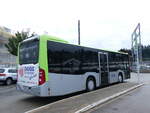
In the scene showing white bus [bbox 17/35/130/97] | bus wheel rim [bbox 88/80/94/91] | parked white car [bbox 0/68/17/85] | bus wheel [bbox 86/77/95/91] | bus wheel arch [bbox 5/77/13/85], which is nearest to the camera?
white bus [bbox 17/35/130/97]

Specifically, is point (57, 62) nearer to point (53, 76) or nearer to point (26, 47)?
point (53, 76)

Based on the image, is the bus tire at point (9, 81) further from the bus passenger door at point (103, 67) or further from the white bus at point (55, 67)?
the bus passenger door at point (103, 67)

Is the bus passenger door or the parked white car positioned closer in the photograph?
the bus passenger door

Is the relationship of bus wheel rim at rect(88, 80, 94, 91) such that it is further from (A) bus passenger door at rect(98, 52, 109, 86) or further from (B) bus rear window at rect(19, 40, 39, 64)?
(B) bus rear window at rect(19, 40, 39, 64)

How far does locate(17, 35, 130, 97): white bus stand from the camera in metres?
7.53

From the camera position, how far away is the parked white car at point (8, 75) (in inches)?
580

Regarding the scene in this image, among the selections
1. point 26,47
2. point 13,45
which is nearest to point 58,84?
point 26,47

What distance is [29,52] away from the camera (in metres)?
8.27

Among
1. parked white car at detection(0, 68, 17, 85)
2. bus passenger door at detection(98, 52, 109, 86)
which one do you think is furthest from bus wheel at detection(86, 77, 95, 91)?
parked white car at detection(0, 68, 17, 85)

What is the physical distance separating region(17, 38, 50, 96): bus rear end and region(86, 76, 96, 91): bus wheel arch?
3.36 metres

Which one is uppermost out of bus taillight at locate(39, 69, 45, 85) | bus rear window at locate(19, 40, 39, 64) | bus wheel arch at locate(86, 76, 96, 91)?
bus rear window at locate(19, 40, 39, 64)

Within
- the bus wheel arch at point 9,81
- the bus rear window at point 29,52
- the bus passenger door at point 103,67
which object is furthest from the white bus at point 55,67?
the bus wheel arch at point 9,81

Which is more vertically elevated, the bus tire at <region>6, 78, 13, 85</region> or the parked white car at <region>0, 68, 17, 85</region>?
the parked white car at <region>0, 68, 17, 85</region>

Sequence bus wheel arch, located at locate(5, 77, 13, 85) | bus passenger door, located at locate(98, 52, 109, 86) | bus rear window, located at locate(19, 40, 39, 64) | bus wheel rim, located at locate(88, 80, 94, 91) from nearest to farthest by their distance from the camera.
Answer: bus rear window, located at locate(19, 40, 39, 64)
bus wheel rim, located at locate(88, 80, 94, 91)
bus passenger door, located at locate(98, 52, 109, 86)
bus wheel arch, located at locate(5, 77, 13, 85)
